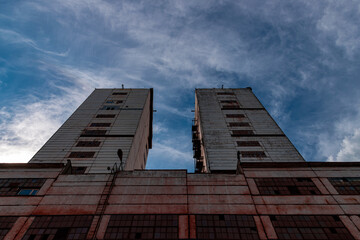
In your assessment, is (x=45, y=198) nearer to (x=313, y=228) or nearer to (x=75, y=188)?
(x=75, y=188)

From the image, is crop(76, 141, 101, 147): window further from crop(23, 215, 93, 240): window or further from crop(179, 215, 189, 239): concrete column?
crop(179, 215, 189, 239): concrete column

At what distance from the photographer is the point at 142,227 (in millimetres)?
14805

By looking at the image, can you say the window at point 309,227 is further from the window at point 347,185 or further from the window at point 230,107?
the window at point 230,107

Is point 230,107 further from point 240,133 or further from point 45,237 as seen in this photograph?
A: point 45,237

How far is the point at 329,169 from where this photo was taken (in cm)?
1953

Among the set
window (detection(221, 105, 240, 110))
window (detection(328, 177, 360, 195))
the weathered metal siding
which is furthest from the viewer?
window (detection(221, 105, 240, 110))

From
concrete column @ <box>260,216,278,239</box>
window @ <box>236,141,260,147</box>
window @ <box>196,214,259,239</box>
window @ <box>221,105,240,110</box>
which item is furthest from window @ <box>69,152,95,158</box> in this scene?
window @ <box>221,105,240,110</box>

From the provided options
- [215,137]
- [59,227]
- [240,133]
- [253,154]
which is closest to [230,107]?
[240,133]

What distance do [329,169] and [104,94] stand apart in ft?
138

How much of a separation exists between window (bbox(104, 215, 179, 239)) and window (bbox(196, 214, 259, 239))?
201 cm

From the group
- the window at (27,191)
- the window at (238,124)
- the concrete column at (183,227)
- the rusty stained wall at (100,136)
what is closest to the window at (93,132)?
the rusty stained wall at (100,136)

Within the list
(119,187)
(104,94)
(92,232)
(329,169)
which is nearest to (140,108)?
(104,94)

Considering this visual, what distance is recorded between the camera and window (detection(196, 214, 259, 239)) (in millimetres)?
14172

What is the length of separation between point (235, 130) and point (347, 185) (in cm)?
1725
